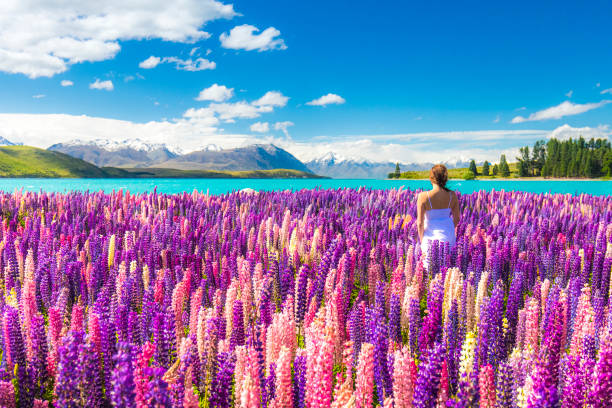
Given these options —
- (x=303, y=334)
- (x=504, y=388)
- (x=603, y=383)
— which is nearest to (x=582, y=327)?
(x=603, y=383)

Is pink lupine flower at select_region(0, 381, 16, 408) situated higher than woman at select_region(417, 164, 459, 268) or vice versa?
woman at select_region(417, 164, 459, 268)

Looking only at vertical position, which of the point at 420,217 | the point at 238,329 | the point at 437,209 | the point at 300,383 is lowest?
the point at 300,383

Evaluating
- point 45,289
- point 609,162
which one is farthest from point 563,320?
point 609,162

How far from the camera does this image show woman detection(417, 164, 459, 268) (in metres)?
9.73

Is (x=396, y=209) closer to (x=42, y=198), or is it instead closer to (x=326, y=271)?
(x=326, y=271)

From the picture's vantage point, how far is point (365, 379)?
255 cm

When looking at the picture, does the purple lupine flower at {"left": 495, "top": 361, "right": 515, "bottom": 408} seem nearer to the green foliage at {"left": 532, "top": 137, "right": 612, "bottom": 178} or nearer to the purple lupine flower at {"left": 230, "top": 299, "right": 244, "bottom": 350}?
the purple lupine flower at {"left": 230, "top": 299, "right": 244, "bottom": 350}

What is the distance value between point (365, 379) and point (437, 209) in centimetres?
784

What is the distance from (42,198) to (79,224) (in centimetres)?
757

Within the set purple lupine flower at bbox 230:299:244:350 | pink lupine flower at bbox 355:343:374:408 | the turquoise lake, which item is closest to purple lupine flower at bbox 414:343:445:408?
pink lupine flower at bbox 355:343:374:408

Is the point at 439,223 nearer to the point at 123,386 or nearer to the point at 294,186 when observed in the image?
the point at 123,386

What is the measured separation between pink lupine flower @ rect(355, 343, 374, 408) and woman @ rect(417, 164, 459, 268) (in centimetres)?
745

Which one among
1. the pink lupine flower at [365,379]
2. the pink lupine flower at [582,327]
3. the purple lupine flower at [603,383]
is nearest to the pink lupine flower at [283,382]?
the pink lupine flower at [365,379]

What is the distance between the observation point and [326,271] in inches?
235
